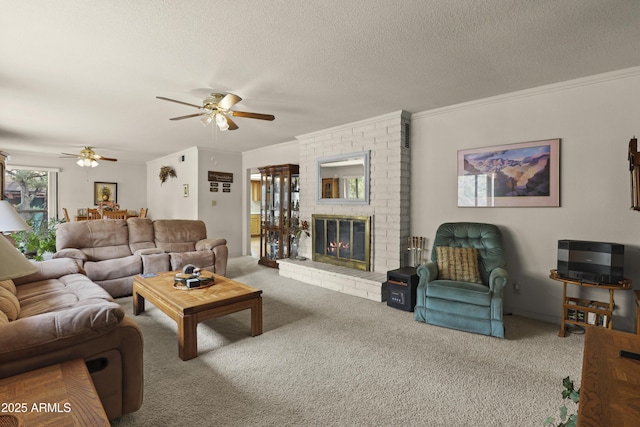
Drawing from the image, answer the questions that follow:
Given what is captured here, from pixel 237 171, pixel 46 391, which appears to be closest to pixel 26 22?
pixel 46 391

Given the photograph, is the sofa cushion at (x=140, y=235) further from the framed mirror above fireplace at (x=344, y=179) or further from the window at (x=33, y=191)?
the window at (x=33, y=191)

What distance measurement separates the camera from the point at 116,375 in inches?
66.9

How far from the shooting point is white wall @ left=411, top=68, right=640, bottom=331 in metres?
2.87

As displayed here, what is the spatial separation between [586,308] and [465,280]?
991 mm

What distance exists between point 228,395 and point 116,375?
2.23 feet

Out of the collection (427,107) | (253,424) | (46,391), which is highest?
(427,107)

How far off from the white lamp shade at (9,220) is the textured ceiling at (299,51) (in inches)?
49.0

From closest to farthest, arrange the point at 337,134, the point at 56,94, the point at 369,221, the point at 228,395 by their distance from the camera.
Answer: the point at 228,395 → the point at 56,94 → the point at 369,221 → the point at 337,134

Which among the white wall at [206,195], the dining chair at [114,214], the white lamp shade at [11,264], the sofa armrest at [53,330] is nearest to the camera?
the white lamp shade at [11,264]

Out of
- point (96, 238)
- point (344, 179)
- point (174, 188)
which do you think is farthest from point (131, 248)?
point (344, 179)

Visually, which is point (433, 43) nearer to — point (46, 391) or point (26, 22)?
point (26, 22)

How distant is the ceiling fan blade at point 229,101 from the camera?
290 centimetres

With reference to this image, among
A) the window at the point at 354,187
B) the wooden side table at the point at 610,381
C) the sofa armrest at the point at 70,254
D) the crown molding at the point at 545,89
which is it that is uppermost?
the crown molding at the point at 545,89

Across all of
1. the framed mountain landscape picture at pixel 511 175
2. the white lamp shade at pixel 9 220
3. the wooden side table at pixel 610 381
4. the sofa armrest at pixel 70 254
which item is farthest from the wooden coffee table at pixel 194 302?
the framed mountain landscape picture at pixel 511 175
